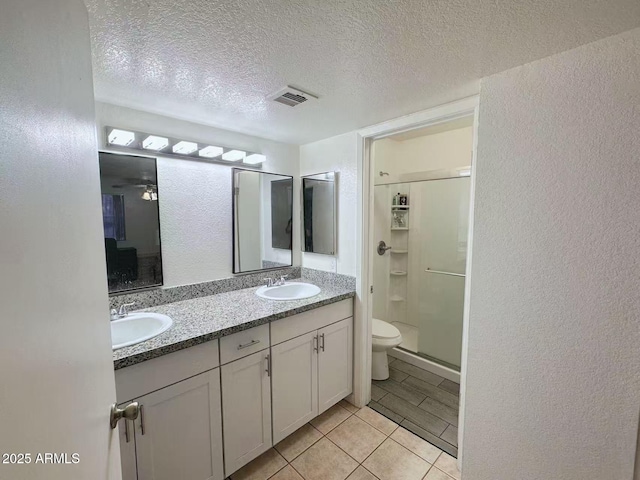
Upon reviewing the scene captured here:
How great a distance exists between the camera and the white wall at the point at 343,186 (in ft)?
6.79

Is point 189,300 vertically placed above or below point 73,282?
below

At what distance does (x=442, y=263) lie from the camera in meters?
2.64

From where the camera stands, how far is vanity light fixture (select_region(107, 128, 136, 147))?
1.50m

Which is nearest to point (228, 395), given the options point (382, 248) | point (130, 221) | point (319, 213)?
point (130, 221)

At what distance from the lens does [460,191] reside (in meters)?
2.49

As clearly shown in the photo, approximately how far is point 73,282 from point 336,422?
6.39 ft

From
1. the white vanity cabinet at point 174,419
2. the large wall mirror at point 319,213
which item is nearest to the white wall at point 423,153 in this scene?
the large wall mirror at point 319,213

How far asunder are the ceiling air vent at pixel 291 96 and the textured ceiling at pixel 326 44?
0.04 metres

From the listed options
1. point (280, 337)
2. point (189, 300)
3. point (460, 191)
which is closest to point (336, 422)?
point (280, 337)

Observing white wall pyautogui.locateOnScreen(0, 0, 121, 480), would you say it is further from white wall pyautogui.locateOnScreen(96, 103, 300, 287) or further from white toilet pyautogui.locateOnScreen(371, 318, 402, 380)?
white toilet pyautogui.locateOnScreen(371, 318, 402, 380)

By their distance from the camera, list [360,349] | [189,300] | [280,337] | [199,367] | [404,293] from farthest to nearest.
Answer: [404,293] < [360,349] < [189,300] < [280,337] < [199,367]

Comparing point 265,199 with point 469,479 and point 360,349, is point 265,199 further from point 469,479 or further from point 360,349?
point 469,479

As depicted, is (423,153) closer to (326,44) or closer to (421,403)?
(326,44)

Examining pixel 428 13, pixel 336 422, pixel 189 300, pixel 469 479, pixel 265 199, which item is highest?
pixel 428 13
